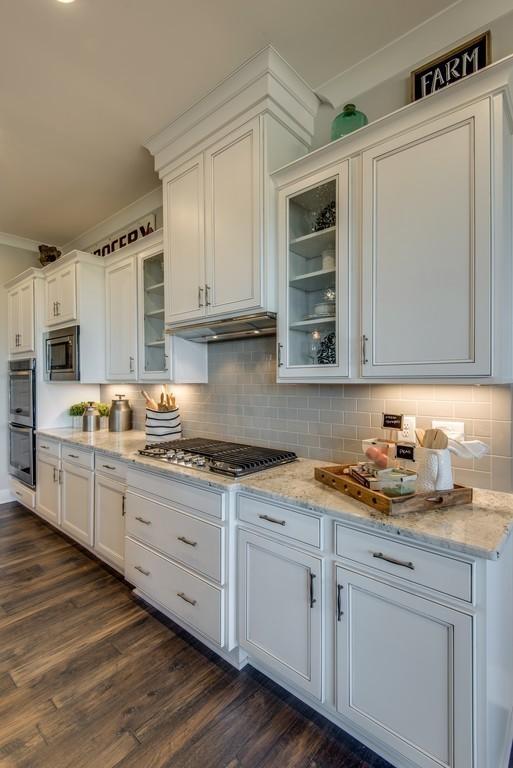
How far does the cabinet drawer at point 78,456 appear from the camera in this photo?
2738 millimetres

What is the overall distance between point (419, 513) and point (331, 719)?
37.0 inches

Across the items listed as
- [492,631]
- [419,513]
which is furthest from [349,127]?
[492,631]

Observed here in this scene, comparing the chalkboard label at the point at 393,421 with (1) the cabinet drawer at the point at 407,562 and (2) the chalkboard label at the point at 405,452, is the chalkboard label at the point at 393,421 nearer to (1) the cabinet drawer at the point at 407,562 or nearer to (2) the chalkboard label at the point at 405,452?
(2) the chalkboard label at the point at 405,452

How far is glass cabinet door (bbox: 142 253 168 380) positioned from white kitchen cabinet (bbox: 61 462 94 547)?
2.93 ft

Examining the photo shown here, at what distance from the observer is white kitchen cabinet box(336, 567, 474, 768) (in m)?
1.09

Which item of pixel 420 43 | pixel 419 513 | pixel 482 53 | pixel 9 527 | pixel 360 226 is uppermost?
pixel 420 43

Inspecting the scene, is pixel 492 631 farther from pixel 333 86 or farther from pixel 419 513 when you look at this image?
pixel 333 86

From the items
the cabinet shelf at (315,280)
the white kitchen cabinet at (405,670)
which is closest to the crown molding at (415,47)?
the cabinet shelf at (315,280)

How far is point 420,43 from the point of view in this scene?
5.70 ft

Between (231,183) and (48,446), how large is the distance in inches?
106

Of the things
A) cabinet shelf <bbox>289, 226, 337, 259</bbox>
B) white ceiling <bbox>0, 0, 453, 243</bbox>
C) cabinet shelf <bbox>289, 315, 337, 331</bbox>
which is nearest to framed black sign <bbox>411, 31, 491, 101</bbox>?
white ceiling <bbox>0, 0, 453, 243</bbox>

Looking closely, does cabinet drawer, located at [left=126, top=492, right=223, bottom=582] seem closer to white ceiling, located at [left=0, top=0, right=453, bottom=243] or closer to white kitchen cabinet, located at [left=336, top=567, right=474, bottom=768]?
white kitchen cabinet, located at [left=336, top=567, right=474, bottom=768]

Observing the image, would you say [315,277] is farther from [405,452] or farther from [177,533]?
[177,533]

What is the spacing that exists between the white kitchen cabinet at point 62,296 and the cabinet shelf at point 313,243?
2.25 metres
